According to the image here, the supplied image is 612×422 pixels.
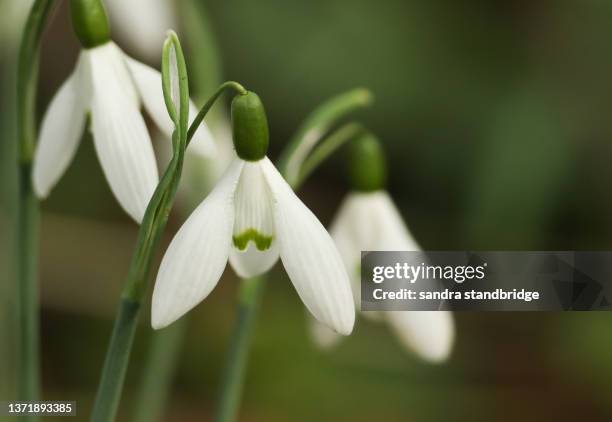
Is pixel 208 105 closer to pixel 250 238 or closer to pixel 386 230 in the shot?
pixel 250 238

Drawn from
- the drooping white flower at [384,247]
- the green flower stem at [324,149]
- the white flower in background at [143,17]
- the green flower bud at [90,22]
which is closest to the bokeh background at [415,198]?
the white flower in background at [143,17]

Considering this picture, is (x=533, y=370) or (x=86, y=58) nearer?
(x=86, y=58)

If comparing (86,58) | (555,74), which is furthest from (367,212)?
(555,74)

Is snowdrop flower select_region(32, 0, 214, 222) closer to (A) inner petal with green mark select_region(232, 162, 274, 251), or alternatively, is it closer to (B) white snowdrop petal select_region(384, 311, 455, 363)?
(A) inner petal with green mark select_region(232, 162, 274, 251)

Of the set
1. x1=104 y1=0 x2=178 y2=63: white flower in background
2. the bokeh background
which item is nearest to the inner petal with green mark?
x1=104 y1=0 x2=178 y2=63: white flower in background

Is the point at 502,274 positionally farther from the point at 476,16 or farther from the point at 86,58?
the point at 476,16

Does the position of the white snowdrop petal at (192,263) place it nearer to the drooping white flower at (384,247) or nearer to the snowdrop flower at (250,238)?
the snowdrop flower at (250,238)
